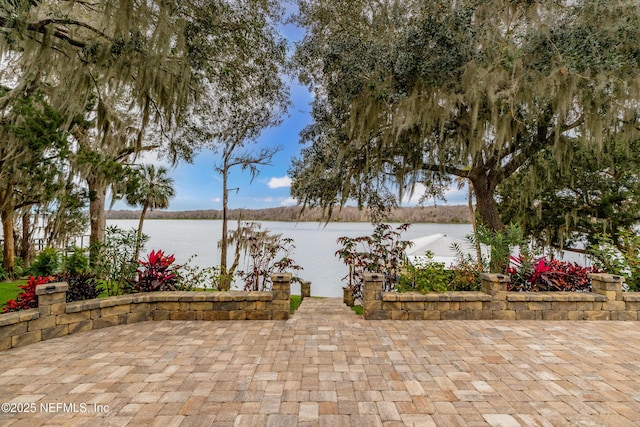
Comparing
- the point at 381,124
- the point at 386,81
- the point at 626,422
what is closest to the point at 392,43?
the point at 386,81

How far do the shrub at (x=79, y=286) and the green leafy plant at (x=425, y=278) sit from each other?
4.30m

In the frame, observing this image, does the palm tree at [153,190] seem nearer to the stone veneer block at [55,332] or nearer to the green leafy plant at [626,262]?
the stone veneer block at [55,332]

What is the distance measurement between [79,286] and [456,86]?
6677 millimetres

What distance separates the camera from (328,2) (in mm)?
7367

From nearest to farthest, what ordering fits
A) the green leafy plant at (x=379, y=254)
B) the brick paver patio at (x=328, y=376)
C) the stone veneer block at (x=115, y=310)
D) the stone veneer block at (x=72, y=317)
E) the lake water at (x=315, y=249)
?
the brick paver patio at (x=328, y=376) < the stone veneer block at (x=72, y=317) < the stone veneer block at (x=115, y=310) < the green leafy plant at (x=379, y=254) < the lake water at (x=315, y=249)

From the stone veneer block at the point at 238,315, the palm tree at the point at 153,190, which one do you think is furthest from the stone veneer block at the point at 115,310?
the palm tree at the point at 153,190

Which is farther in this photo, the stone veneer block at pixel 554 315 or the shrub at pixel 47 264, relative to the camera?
the shrub at pixel 47 264

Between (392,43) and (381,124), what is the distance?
61.6 inches

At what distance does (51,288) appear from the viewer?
148 inches

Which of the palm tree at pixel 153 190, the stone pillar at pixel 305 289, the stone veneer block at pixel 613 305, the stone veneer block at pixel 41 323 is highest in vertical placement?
the palm tree at pixel 153 190

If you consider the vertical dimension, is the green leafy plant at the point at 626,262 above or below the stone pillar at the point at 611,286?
above

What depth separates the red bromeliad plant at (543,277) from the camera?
4.96 meters

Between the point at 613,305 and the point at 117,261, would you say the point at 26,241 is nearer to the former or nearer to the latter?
the point at 117,261

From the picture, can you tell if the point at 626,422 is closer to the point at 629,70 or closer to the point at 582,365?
the point at 582,365
